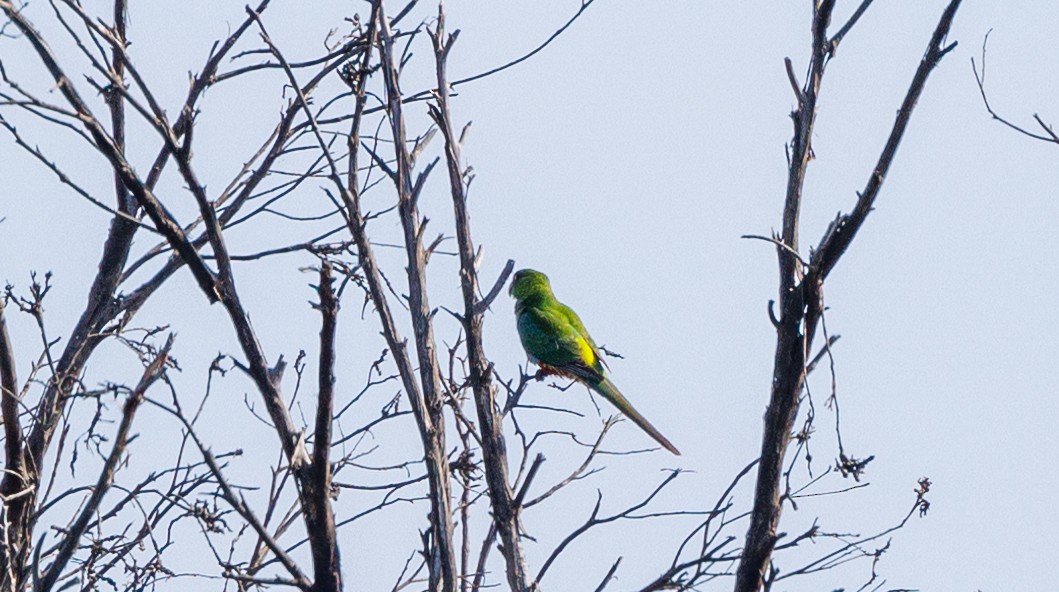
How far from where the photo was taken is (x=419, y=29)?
4945 mm

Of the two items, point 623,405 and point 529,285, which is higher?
point 529,285

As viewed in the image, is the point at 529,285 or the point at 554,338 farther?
the point at 529,285

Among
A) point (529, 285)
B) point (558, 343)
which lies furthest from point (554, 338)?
point (529, 285)

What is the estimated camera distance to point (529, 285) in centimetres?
969

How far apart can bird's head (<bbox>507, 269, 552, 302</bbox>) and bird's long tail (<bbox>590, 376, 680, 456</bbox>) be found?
3.07 ft

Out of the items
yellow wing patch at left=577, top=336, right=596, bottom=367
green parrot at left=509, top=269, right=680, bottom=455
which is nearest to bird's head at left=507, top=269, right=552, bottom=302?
green parrot at left=509, top=269, right=680, bottom=455

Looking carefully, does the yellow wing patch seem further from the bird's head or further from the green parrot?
the bird's head

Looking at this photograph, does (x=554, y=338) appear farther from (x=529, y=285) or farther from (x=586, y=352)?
(x=529, y=285)

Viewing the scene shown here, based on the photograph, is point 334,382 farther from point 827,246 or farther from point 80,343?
point 80,343

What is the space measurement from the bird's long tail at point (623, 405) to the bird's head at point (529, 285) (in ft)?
3.07

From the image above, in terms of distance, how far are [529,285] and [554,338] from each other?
629 mm

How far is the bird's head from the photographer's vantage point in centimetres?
965

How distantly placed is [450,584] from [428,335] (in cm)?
85

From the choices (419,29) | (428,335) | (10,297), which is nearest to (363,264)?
(428,335)
